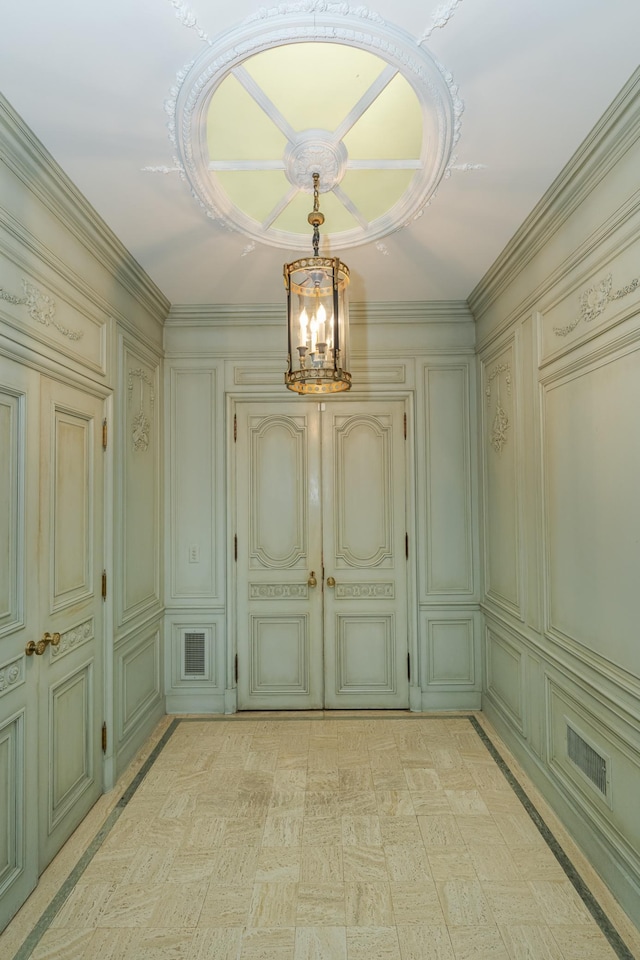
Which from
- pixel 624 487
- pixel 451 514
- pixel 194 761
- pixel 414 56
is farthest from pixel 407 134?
pixel 194 761

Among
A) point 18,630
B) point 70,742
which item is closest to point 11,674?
point 18,630

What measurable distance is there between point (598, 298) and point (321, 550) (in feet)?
7.73

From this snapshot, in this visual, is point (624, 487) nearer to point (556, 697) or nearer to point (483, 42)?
point (556, 697)

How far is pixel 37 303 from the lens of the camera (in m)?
2.23

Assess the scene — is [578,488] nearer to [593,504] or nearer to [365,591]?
[593,504]

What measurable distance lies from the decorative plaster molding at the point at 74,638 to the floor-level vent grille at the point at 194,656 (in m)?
1.19

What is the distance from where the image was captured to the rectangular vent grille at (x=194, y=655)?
3.87 m

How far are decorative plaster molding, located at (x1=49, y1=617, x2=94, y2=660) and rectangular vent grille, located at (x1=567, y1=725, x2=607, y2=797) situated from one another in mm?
2246

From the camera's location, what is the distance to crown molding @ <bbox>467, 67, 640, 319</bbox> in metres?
1.87

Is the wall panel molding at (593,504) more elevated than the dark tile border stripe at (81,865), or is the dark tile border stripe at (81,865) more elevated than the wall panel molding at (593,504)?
the wall panel molding at (593,504)

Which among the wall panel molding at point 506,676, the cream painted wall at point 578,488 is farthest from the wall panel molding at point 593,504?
the wall panel molding at point 506,676

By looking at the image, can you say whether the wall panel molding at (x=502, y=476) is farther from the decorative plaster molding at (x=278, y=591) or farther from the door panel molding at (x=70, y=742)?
the door panel molding at (x=70, y=742)

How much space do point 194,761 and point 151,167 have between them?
2945mm

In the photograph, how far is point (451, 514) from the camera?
389 cm
